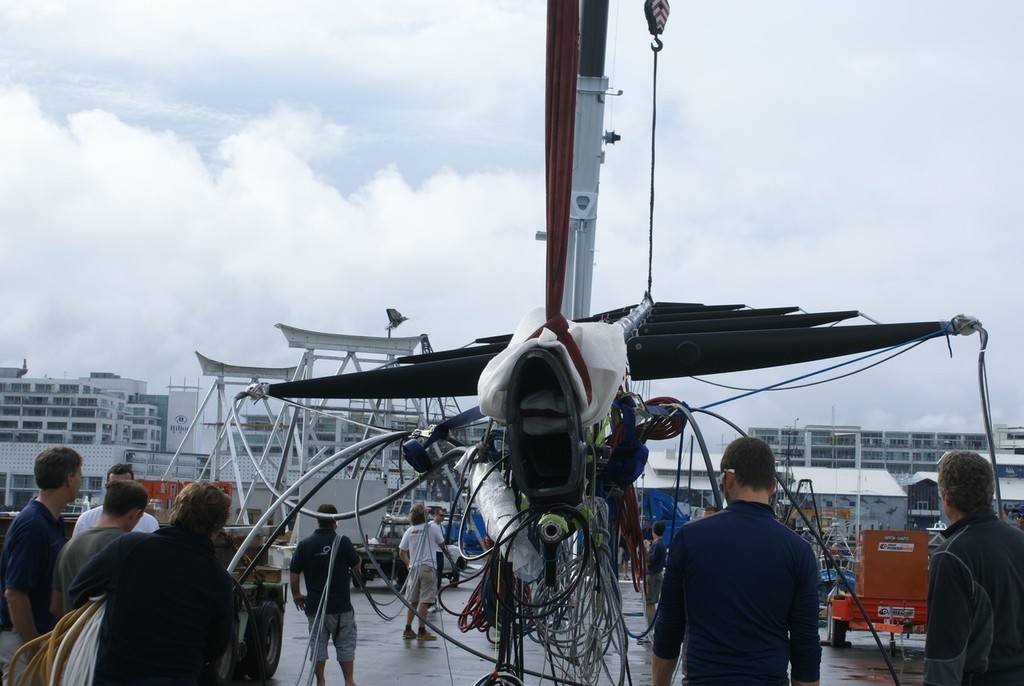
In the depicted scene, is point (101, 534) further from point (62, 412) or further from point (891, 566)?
point (62, 412)

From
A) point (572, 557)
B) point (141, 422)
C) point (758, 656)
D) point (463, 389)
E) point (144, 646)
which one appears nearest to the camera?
point (758, 656)

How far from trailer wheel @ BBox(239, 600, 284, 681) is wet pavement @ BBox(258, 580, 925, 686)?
122mm

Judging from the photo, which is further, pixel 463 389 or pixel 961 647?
pixel 463 389

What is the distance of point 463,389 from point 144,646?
7.67ft

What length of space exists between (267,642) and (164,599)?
6.32 m

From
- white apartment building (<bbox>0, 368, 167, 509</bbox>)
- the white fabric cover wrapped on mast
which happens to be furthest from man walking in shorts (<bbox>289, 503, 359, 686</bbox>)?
white apartment building (<bbox>0, 368, 167, 509</bbox>)

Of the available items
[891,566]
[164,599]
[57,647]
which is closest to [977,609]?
[164,599]

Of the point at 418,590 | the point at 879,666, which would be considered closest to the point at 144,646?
the point at 418,590

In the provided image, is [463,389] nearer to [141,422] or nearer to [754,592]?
[754,592]

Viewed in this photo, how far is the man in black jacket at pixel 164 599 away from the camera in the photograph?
13.6 feet

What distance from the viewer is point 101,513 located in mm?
6027

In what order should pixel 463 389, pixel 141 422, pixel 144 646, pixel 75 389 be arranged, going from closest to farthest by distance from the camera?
pixel 144 646
pixel 463 389
pixel 75 389
pixel 141 422

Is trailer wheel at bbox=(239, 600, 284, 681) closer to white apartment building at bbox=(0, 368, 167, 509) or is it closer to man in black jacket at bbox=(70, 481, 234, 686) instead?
man in black jacket at bbox=(70, 481, 234, 686)

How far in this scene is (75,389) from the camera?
175 meters
